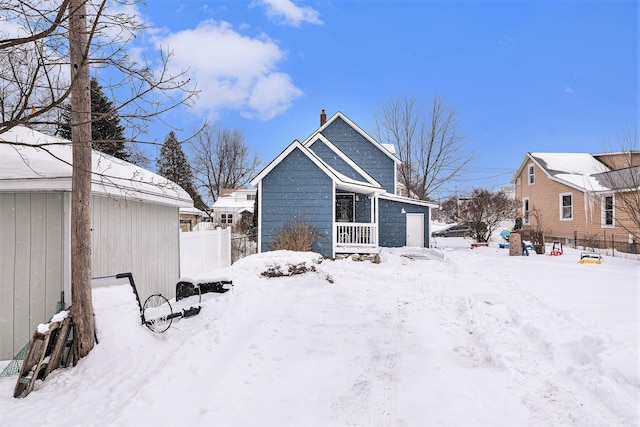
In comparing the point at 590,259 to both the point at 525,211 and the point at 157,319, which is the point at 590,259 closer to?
the point at 157,319

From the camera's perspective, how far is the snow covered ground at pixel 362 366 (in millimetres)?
3104

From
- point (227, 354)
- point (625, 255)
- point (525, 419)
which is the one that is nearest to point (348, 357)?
point (227, 354)

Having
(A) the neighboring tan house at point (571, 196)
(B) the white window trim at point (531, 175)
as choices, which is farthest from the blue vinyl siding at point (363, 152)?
(B) the white window trim at point (531, 175)

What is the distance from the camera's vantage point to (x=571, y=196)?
20.5m

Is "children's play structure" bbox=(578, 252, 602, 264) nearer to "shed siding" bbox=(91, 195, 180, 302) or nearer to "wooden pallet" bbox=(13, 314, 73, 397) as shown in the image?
"shed siding" bbox=(91, 195, 180, 302)

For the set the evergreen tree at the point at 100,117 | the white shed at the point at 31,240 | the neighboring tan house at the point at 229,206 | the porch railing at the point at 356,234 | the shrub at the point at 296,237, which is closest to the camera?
the evergreen tree at the point at 100,117

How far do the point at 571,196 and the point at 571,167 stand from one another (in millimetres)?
3428

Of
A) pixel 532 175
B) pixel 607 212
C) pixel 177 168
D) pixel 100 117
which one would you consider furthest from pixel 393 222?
pixel 177 168

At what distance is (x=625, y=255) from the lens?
13938 mm

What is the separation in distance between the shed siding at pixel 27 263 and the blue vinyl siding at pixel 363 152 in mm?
17257

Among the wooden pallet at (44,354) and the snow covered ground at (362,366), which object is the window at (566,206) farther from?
the wooden pallet at (44,354)

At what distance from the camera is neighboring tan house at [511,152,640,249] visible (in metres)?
17.6

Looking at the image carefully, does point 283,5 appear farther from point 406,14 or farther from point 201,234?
point 201,234

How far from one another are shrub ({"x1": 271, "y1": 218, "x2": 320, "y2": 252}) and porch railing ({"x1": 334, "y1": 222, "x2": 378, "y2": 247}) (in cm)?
112
